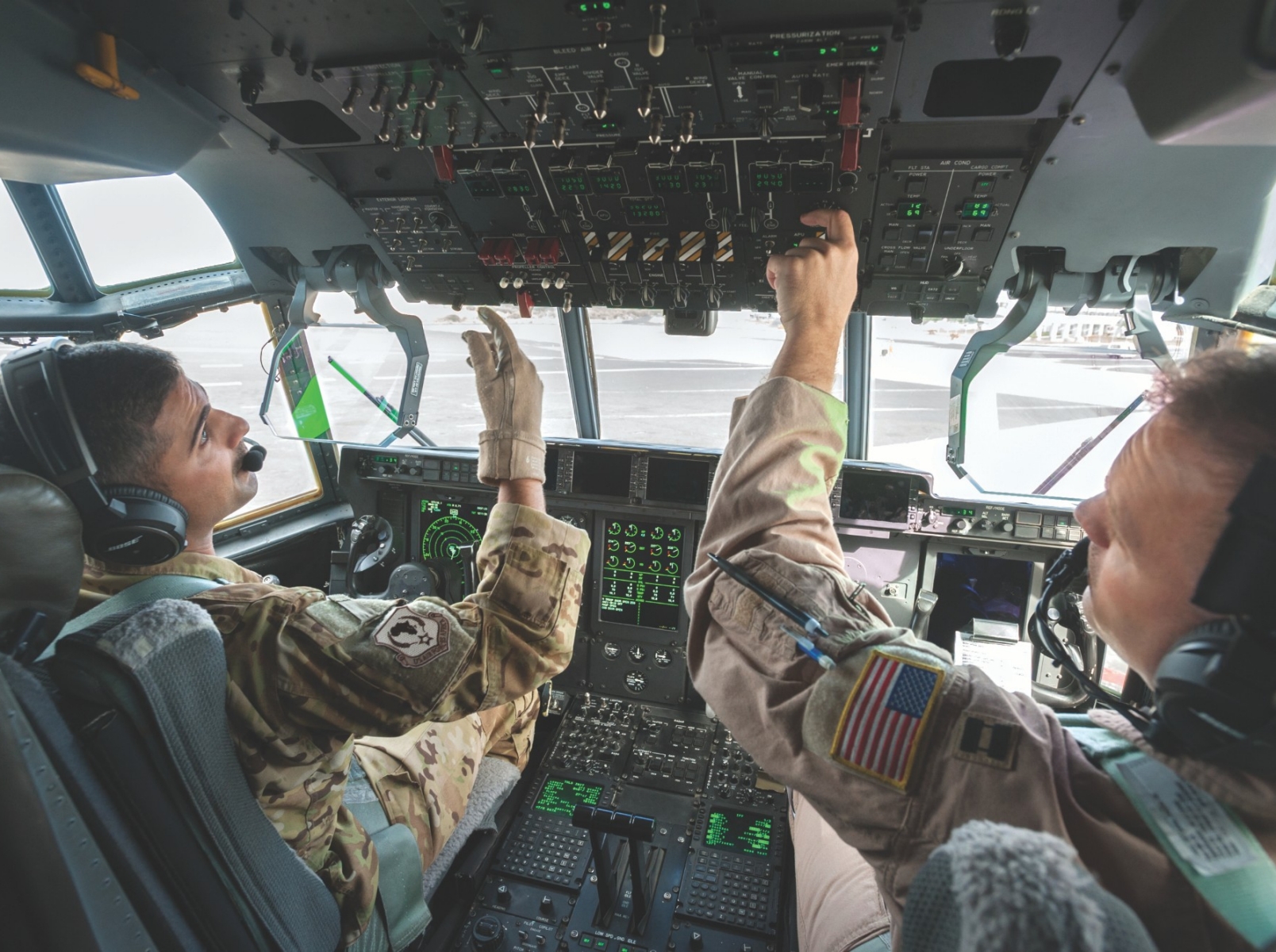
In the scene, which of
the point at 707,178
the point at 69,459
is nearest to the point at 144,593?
the point at 69,459

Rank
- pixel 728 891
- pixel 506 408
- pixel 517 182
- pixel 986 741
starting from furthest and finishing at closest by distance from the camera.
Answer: pixel 728 891 < pixel 517 182 < pixel 506 408 < pixel 986 741

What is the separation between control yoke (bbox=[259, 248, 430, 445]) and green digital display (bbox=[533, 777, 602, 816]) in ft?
4.53

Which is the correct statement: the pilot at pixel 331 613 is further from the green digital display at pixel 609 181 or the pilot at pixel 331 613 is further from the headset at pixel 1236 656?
the headset at pixel 1236 656

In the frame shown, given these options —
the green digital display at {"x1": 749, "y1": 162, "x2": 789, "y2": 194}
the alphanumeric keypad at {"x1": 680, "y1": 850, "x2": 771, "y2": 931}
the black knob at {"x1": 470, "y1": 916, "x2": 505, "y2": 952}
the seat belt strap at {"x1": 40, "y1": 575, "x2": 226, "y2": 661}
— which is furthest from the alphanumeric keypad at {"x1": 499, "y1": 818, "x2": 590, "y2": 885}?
the green digital display at {"x1": 749, "y1": 162, "x2": 789, "y2": 194}

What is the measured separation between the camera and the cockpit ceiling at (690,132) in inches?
50.1

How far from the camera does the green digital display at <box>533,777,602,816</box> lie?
7.97ft

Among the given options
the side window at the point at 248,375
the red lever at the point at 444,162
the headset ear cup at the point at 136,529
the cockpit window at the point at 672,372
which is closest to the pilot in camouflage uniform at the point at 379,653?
the headset ear cup at the point at 136,529

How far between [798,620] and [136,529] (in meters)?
1.12

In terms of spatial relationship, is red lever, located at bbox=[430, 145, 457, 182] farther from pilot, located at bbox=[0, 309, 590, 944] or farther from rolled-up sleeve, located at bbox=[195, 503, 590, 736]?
rolled-up sleeve, located at bbox=[195, 503, 590, 736]

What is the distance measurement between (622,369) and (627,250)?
183 cm

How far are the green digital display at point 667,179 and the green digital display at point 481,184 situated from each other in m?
0.43

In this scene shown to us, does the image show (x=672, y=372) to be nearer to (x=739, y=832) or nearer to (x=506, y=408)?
(x=739, y=832)

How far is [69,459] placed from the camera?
112 cm

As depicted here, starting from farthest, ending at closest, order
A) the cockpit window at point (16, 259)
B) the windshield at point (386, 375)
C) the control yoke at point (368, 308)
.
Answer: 1. the windshield at point (386, 375)
2. the cockpit window at point (16, 259)
3. the control yoke at point (368, 308)
